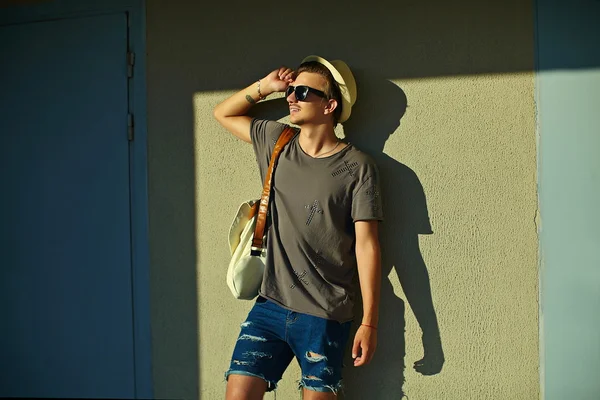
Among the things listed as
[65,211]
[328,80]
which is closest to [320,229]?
[328,80]

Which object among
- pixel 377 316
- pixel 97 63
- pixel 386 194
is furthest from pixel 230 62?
pixel 377 316

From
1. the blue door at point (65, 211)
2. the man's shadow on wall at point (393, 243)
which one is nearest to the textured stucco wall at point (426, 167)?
the man's shadow on wall at point (393, 243)

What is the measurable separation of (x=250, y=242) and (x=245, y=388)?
0.72m

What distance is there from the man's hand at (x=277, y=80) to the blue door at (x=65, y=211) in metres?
0.98

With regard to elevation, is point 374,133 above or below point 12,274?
above

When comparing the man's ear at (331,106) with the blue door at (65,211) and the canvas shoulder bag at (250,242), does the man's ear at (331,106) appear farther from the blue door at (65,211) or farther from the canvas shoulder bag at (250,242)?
the blue door at (65,211)

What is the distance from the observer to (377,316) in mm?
3391

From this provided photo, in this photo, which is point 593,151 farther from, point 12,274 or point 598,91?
point 12,274

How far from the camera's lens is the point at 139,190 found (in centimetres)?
406

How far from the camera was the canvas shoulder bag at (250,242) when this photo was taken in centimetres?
343

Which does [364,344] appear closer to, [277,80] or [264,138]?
[264,138]

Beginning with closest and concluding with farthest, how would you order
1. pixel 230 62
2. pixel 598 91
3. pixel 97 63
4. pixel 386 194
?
pixel 598 91
pixel 386 194
pixel 230 62
pixel 97 63

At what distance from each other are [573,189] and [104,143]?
261cm

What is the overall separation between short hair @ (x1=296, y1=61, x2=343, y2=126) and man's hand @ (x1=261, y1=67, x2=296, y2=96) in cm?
5
